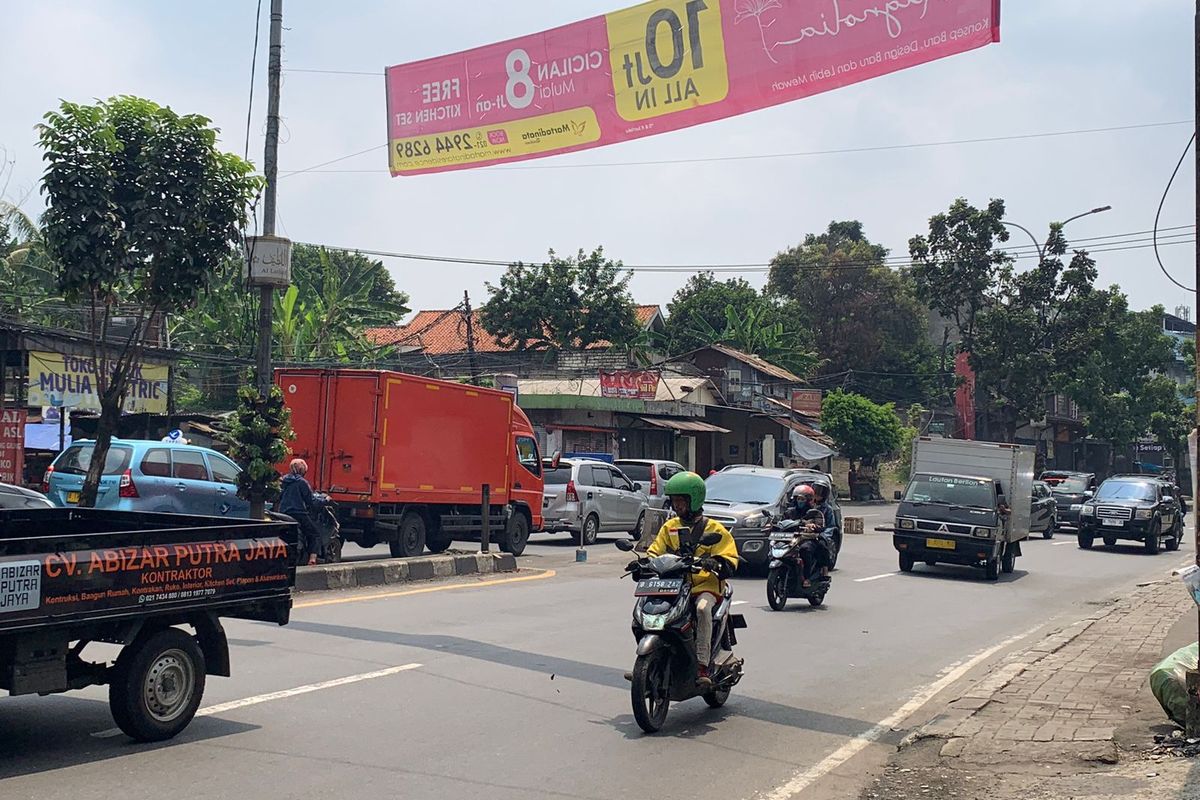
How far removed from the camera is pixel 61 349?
25.7 meters

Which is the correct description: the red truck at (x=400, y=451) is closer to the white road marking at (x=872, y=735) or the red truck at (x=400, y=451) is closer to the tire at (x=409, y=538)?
the tire at (x=409, y=538)

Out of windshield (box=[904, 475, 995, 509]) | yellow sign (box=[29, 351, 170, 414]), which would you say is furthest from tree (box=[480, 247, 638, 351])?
windshield (box=[904, 475, 995, 509])

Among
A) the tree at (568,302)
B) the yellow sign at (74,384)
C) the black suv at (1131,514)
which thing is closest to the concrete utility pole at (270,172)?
the yellow sign at (74,384)

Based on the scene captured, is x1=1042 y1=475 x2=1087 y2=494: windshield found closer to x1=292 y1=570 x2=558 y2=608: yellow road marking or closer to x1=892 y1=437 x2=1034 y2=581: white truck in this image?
x1=892 y1=437 x2=1034 y2=581: white truck

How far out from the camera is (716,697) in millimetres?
8273

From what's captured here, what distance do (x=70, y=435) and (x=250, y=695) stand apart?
2037cm

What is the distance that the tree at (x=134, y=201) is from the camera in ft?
41.3

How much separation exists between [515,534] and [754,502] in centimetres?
477

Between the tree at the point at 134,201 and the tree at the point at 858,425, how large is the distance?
38068 mm

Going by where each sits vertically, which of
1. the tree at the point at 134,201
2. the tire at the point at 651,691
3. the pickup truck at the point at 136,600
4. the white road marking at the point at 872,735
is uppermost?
the tree at the point at 134,201

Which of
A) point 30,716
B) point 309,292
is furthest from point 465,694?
point 309,292

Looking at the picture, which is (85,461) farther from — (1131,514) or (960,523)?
(1131,514)

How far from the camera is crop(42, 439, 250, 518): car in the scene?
17.7m

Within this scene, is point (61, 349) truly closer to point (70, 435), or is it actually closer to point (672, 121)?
point (70, 435)
